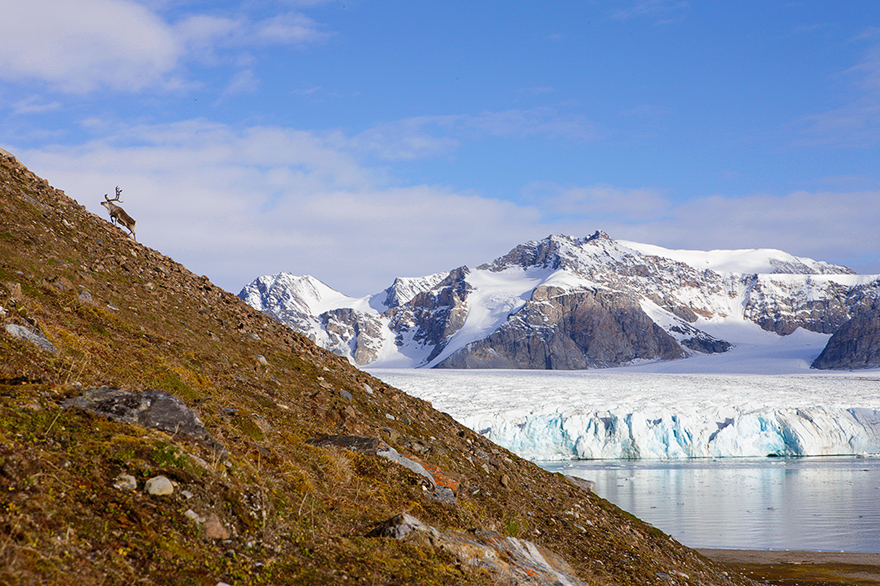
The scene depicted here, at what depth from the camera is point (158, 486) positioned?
5730 mm

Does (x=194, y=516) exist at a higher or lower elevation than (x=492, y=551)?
higher

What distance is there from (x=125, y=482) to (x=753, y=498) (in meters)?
49.7

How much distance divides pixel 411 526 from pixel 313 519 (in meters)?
1.18

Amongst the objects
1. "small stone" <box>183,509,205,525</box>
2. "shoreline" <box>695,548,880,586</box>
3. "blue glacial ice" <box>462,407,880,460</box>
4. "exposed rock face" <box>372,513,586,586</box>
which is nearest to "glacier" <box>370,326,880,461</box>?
"blue glacial ice" <box>462,407,880,460</box>

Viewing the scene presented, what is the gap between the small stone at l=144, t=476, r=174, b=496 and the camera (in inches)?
224

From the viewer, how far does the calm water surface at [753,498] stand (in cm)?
3334

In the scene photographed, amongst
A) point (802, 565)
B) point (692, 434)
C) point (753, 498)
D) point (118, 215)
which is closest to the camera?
point (118, 215)

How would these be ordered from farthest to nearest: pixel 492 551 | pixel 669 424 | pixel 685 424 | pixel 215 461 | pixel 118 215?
pixel 669 424
pixel 685 424
pixel 118 215
pixel 492 551
pixel 215 461

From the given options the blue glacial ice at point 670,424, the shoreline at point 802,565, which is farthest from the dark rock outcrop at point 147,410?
the blue glacial ice at point 670,424

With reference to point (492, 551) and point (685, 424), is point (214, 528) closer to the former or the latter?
point (492, 551)

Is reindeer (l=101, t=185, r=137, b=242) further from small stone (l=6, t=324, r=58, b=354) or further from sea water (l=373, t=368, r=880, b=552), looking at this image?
sea water (l=373, t=368, r=880, b=552)

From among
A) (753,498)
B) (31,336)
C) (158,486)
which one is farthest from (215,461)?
(753,498)

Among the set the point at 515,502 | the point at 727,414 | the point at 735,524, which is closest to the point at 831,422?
the point at 727,414

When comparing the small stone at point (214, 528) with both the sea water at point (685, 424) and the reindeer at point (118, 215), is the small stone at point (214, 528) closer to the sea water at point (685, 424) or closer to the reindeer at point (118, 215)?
the reindeer at point (118, 215)
